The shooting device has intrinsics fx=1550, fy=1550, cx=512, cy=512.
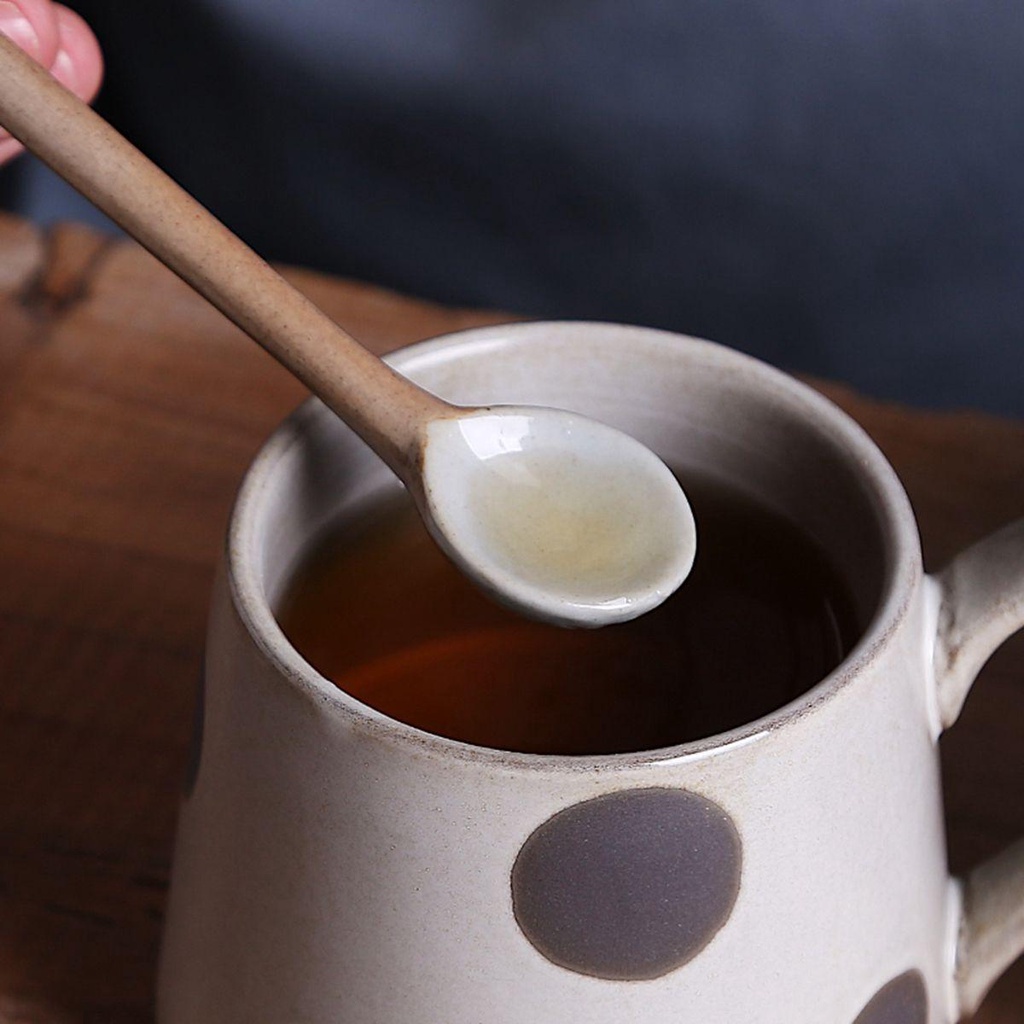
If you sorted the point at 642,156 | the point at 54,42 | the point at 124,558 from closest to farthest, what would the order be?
the point at 54,42
the point at 124,558
the point at 642,156

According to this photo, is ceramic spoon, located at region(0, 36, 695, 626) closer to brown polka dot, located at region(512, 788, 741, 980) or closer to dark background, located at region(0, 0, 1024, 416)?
brown polka dot, located at region(512, 788, 741, 980)

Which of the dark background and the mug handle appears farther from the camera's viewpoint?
the dark background

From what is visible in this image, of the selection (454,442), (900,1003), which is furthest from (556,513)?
(900,1003)

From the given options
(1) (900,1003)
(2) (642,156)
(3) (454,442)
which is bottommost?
(2) (642,156)

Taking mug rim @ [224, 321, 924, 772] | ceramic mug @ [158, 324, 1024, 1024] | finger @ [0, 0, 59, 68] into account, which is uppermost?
finger @ [0, 0, 59, 68]

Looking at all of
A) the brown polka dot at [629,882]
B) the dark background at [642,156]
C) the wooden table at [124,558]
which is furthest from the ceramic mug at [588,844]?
the dark background at [642,156]

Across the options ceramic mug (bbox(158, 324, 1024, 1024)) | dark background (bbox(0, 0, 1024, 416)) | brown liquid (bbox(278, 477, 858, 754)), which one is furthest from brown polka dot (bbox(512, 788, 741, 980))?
dark background (bbox(0, 0, 1024, 416))

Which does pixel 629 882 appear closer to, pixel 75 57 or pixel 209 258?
pixel 209 258

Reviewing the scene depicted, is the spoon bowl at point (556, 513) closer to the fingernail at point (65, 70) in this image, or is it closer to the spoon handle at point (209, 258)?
the spoon handle at point (209, 258)
